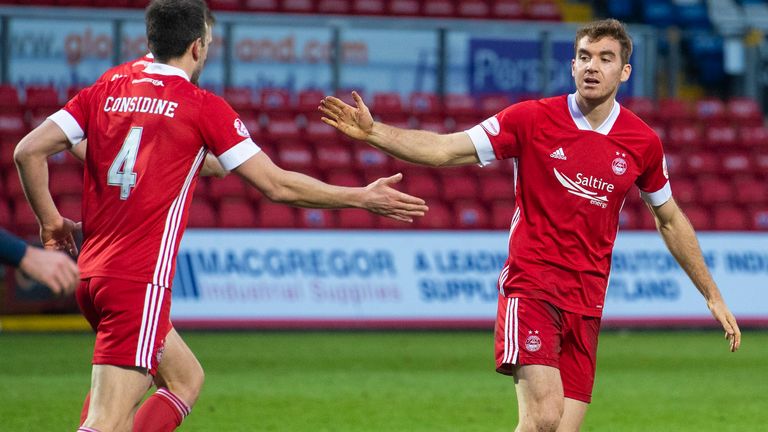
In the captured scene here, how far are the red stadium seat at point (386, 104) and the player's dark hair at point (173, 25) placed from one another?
12.8 meters

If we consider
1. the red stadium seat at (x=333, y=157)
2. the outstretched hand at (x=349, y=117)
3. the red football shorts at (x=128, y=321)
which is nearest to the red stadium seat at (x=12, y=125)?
the red stadium seat at (x=333, y=157)

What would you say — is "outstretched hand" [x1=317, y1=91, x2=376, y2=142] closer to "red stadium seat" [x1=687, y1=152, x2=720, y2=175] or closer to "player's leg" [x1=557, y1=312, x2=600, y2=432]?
"player's leg" [x1=557, y1=312, x2=600, y2=432]

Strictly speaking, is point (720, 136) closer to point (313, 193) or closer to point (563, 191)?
point (563, 191)

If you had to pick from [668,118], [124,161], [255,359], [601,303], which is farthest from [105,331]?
[668,118]

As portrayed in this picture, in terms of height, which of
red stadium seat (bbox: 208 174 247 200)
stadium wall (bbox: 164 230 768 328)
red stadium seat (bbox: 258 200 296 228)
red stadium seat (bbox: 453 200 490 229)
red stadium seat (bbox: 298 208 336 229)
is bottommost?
stadium wall (bbox: 164 230 768 328)

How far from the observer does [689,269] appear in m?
6.50

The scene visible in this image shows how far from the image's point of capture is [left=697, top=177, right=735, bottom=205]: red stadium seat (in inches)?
700

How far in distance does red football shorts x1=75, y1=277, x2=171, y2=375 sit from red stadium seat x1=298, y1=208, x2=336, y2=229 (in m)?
10.5

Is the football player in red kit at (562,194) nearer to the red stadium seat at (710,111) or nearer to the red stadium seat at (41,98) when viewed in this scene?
the red stadium seat at (41,98)

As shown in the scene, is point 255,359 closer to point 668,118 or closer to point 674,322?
point 674,322

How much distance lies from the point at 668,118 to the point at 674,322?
457cm

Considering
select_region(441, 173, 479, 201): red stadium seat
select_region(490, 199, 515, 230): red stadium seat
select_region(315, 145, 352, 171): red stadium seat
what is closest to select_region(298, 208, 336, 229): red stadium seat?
select_region(315, 145, 352, 171): red stadium seat

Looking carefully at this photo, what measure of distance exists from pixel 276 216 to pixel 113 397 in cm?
1084

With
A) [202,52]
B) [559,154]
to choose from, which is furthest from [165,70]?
[559,154]
